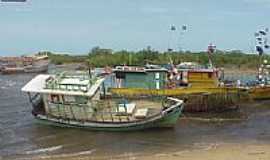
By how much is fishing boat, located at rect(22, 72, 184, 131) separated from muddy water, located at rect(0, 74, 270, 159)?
1.64ft

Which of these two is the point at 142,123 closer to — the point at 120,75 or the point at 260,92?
the point at 120,75

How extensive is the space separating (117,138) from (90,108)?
305 centimetres

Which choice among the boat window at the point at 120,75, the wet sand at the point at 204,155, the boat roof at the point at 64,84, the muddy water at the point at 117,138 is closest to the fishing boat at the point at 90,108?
the boat roof at the point at 64,84

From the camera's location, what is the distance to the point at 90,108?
106ft

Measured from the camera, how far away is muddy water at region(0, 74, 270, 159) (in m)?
27.2

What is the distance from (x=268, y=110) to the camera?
42.2 m

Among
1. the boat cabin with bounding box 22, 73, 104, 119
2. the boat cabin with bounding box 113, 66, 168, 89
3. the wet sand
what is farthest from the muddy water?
the boat cabin with bounding box 113, 66, 168, 89

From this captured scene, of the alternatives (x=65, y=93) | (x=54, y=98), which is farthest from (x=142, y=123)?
(x=54, y=98)

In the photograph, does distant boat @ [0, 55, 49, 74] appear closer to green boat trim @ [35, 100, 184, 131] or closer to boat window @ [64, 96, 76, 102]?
boat window @ [64, 96, 76, 102]

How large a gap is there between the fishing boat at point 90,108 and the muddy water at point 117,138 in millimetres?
501

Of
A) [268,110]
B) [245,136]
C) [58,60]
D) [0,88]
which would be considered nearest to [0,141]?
[245,136]

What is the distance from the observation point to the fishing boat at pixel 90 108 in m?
31.6

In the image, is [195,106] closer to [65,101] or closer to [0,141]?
[65,101]

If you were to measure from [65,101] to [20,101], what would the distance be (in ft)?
54.4
